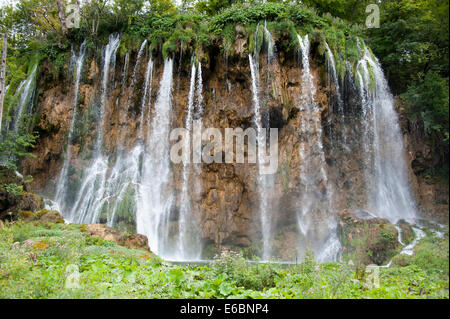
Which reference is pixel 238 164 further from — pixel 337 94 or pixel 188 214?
pixel 337 94

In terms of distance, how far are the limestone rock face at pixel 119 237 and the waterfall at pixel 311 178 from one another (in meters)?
7.48

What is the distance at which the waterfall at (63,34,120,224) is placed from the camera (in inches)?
614

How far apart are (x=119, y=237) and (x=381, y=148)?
13.7m

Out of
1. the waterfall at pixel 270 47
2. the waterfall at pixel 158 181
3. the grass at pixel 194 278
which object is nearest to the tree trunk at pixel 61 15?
the waterfall at pixel 158 181

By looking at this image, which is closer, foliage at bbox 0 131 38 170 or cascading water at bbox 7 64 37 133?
foliage at bbox 0 131 38 170

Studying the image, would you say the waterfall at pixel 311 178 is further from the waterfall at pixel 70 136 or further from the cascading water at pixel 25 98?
the cascading water at pixel 25 98

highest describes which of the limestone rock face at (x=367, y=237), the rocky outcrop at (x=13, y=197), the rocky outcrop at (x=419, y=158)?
the rocky outcrop at (x=419, y=158)

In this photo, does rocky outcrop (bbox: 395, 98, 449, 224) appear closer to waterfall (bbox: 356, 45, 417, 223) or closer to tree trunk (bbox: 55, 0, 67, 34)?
waterfall (bbox: 356, 45, 417, 223)

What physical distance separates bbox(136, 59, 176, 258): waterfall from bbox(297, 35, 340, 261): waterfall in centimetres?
655

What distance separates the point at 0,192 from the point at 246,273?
37.9 feet

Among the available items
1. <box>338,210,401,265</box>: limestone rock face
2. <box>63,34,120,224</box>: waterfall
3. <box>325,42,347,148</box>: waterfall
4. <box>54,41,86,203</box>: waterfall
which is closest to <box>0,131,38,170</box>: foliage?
<box>54,41,86,203</box>: waterfall

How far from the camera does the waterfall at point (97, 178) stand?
51.2 feet
